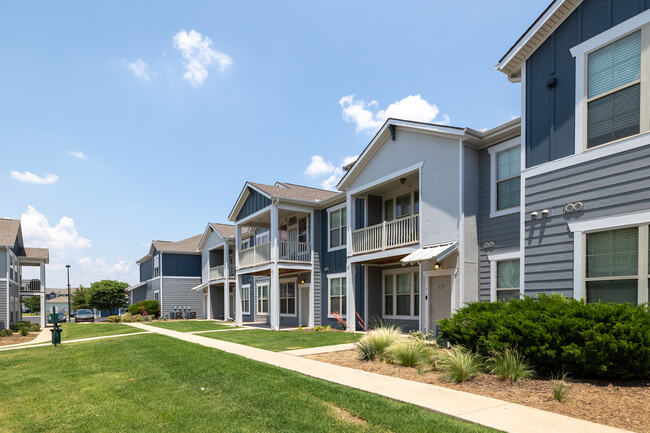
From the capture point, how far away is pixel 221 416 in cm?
604

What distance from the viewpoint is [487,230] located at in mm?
12734

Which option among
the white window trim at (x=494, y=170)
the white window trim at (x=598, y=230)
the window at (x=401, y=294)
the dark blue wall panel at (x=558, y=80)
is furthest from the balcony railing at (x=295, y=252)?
the white window trim at (x=598, y=230)

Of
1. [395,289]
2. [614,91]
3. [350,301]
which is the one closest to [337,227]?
[350,301]

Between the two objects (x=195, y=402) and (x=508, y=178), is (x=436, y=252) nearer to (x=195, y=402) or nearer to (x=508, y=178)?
(x=508, y=178)

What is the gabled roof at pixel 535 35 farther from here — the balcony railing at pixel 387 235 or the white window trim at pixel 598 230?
the balcony railing at pixel 387 235

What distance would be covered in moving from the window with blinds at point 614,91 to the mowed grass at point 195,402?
639cm

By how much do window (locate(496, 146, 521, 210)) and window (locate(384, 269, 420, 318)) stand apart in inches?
197

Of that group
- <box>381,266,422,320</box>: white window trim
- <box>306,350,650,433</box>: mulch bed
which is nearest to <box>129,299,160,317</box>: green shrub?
<box>381,266,422,320</box>: white window trim

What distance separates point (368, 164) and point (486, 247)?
6013 mm

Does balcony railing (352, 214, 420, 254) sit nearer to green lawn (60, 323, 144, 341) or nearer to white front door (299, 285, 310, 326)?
white front door (299, 285, 310, 326)

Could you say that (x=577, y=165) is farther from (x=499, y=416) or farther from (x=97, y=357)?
(x=97, y=357)

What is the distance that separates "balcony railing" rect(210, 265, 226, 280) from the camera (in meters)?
32.3

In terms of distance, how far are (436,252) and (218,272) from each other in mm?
23159

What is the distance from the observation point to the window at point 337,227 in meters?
20.3
